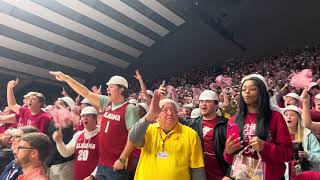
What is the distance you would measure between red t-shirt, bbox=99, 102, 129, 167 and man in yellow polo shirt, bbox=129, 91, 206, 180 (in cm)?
67

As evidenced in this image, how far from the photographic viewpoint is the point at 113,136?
431cm

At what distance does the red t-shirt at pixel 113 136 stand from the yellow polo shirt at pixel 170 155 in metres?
0.69

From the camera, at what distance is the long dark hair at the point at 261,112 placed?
9.80ft

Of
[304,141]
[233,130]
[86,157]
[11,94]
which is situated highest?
[11,94]

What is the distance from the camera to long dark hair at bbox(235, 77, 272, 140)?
2986mm

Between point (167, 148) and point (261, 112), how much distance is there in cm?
92

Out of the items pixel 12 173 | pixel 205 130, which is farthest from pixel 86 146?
pixel 205 130

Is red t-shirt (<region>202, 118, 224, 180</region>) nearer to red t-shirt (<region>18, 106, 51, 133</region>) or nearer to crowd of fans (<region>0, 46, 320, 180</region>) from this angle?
crowd of fans (<region>0, 46, 320, 180</region>)

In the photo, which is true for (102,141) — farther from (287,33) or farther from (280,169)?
(287,33)

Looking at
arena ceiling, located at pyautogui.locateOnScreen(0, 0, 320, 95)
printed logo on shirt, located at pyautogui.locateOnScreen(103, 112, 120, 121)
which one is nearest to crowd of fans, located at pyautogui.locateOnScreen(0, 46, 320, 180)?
printed logo on shirt, located at pyautogui.locateOnScreen(103, 112, 120, 121)

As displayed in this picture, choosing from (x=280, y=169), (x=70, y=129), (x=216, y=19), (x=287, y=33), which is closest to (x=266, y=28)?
(x=287, y=33)

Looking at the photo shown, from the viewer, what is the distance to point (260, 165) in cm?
293

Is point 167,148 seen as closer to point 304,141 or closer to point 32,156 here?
point 32,156

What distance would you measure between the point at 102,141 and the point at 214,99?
49.5 inches
